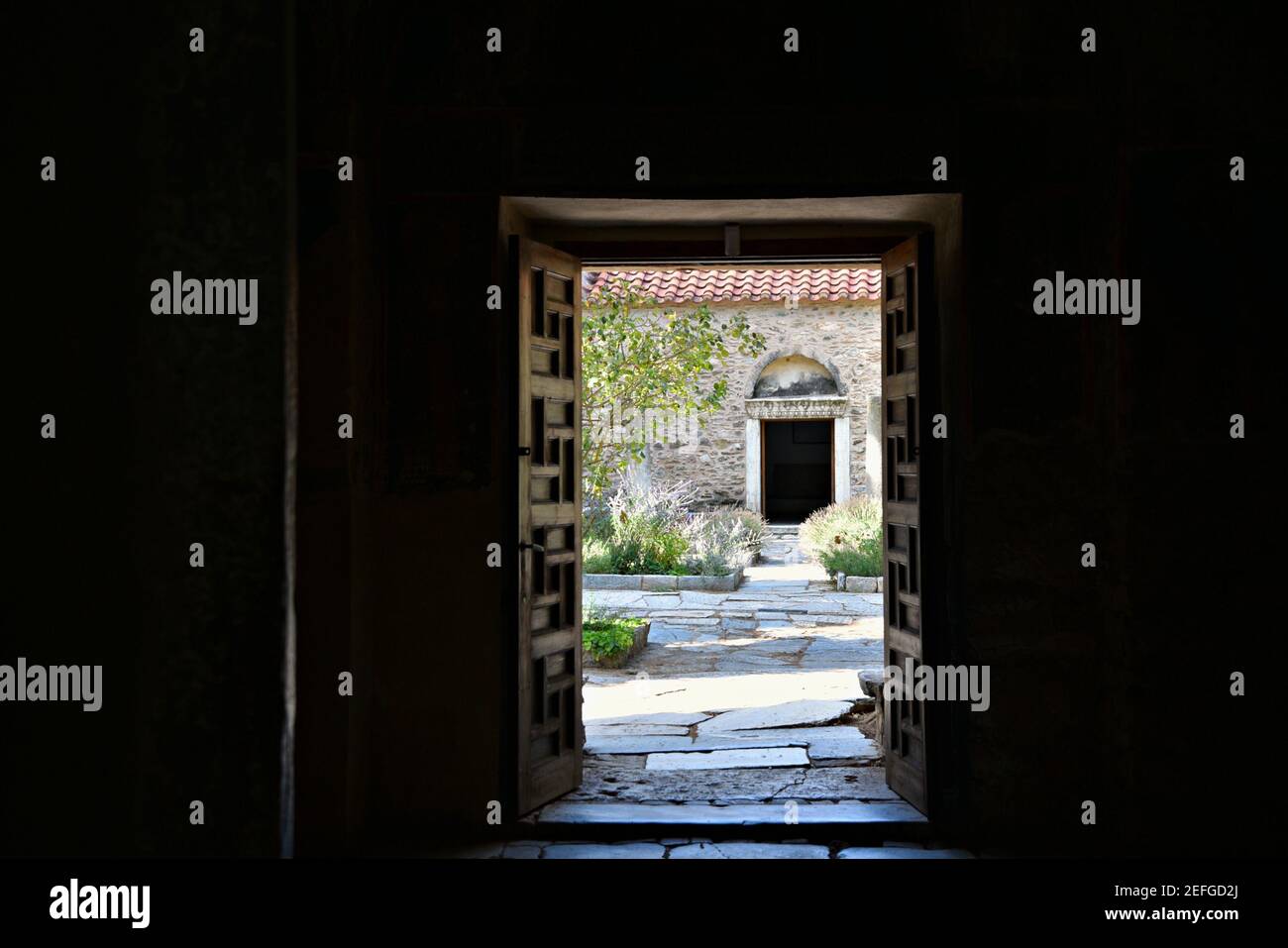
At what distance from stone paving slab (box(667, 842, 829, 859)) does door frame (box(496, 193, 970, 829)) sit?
614 mm

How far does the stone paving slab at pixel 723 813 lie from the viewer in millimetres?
5125

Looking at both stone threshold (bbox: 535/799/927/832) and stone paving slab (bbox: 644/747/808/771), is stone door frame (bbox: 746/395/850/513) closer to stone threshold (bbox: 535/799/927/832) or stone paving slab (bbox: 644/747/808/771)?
stone paving slab (bbox: 644/747/808/771)

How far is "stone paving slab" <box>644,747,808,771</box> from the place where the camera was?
6.18 metres

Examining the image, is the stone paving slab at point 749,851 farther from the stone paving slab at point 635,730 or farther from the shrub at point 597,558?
the shrub at point 597,558

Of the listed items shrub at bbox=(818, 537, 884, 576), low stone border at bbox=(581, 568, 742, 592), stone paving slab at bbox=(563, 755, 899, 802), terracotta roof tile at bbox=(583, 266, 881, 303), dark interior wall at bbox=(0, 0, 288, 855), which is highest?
terracotta roof tile at bbox=(583, 266, 881, 303)

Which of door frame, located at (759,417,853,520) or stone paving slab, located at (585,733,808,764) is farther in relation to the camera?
door frame, located at (759,417,853,520)

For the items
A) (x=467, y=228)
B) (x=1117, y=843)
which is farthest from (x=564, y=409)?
(x=1117, y=843)

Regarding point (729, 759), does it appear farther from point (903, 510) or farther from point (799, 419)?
point (799, 419)

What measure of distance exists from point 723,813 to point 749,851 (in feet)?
1.34

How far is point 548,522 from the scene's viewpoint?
18.0 ft

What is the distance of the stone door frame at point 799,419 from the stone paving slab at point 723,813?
15.3 meters

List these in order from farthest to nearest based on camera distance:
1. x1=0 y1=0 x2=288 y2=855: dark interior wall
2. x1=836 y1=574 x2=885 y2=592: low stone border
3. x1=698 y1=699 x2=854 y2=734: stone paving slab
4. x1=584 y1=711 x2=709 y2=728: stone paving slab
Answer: x1=836 y1=574 x2=885 y2=592: low stone border < x1=584 y1=711 x2=709 y2=728: stone paving slab < x1=698 y1=699 x2=854 y2=734: stone paving slab < x1=0 y1=0 x2=288 y2=855: dark interior wall

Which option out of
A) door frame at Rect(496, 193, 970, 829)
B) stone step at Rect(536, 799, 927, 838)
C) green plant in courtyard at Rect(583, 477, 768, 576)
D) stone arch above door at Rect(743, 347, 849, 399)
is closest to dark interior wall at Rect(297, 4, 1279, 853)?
door frame at Rect(496, 193, 970, 829)

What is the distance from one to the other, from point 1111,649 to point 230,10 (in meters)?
4.07
